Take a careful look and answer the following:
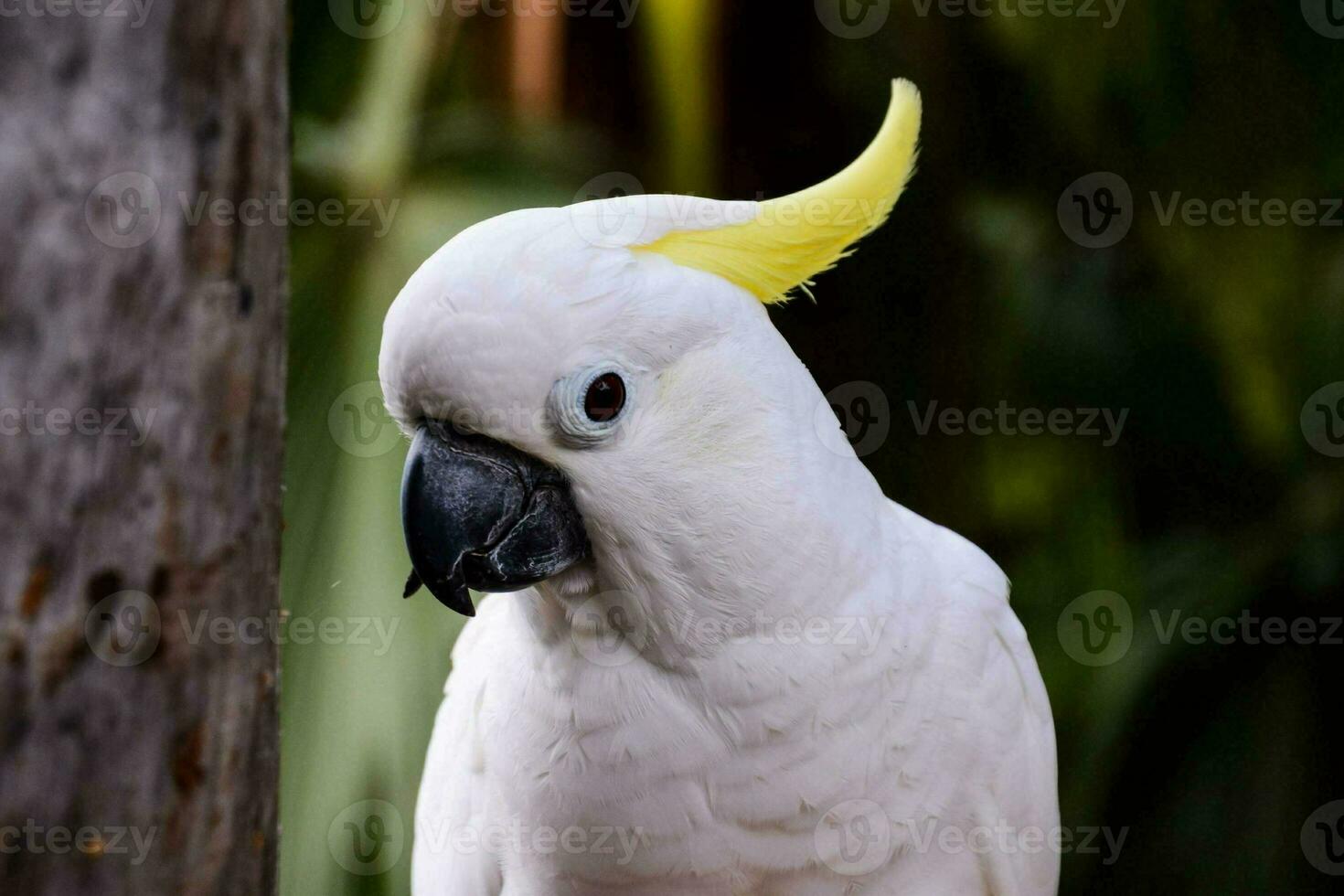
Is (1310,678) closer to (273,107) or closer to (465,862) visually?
(465,862)

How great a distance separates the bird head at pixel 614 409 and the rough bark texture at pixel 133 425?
0.84 ft

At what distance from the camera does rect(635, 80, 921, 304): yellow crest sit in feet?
4.38

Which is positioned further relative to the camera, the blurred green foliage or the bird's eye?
the blurred green foliage

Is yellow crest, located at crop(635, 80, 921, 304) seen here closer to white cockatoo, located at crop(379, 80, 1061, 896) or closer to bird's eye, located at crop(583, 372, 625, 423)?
white cockatoo, located at crop(379, 80, 1061, 896)

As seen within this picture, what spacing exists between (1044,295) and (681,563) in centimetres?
167

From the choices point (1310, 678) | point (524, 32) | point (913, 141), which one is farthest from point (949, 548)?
point (524, 32)

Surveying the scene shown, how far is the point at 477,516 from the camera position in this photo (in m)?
1.23

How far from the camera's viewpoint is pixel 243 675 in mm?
973

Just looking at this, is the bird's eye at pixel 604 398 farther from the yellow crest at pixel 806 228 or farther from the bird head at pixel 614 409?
the yellow crest at pixel 806 228

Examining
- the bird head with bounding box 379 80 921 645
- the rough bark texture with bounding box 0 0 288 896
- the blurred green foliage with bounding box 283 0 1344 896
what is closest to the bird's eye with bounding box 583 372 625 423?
the bird head with bounding box 379 80 921 645

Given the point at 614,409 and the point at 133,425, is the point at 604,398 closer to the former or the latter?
the point at 614,409

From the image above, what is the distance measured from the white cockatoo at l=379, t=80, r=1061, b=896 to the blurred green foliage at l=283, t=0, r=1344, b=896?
1.00 metres

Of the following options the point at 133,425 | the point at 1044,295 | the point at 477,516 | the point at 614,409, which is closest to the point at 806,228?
the point at 614,409

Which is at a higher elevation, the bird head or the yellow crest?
the yellow crest
